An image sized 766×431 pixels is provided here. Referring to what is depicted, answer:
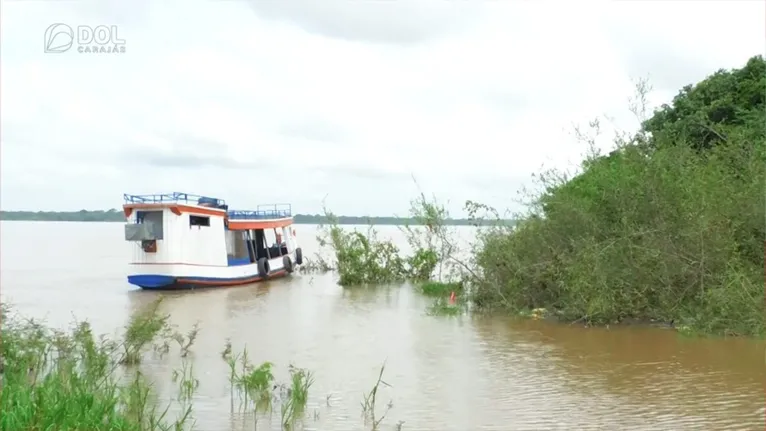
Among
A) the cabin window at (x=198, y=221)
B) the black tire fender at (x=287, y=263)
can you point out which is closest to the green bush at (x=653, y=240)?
the cabin window at (x=198, y=221)

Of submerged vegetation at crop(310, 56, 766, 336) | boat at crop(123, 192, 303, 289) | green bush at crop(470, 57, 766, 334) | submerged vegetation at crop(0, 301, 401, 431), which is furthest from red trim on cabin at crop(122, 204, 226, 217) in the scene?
green bush at crop(470, 57, 766, 334)

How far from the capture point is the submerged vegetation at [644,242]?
9.87 meters

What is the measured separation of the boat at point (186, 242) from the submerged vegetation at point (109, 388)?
7.56 metres

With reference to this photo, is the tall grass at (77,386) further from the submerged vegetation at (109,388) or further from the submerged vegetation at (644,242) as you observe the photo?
the submerged vegetation at (644,242)

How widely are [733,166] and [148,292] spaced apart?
1254cm

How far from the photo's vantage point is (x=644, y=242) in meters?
10.3

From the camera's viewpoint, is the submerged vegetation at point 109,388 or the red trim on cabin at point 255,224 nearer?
the submerged vegetation at point 109,388

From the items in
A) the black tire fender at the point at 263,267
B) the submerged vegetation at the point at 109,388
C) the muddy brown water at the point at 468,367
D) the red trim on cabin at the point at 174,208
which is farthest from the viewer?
the black tire fender at the point at 263,267

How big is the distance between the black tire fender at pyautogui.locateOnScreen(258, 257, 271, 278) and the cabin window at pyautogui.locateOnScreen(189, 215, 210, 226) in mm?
2444

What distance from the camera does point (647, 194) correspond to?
1053 cm

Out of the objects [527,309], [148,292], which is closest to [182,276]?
[148,292]

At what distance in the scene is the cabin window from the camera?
57.2ft

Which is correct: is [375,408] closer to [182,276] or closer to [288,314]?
[288,314]

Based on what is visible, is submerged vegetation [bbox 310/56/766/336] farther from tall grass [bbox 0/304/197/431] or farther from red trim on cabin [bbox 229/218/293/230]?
red trim on cabin [bbox 229/218/293/230]
